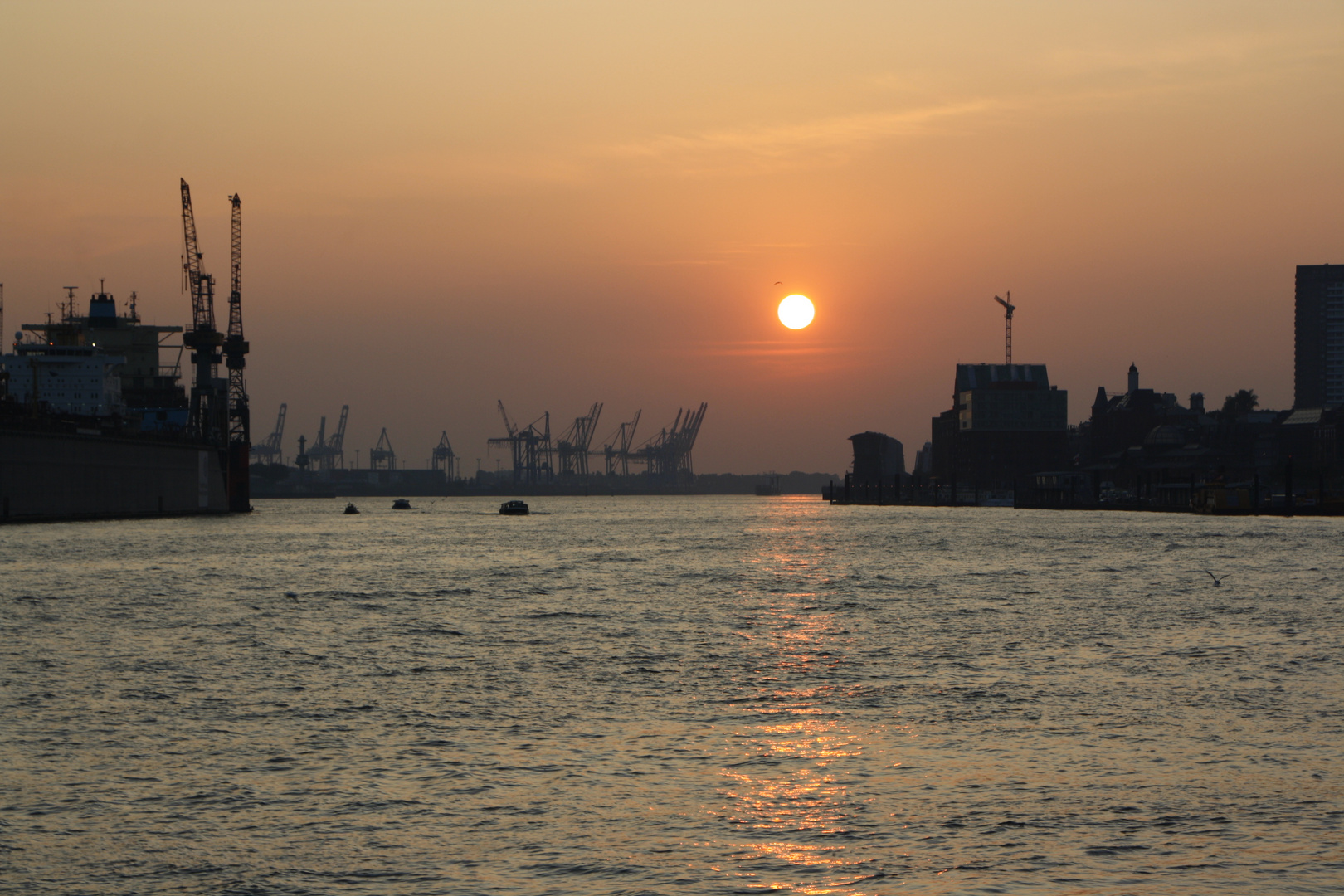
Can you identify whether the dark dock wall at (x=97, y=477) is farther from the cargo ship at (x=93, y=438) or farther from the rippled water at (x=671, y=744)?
the rippled water at (x=671, y=744)

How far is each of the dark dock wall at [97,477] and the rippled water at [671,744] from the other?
276 feet

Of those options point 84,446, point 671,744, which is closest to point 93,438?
point 84,446

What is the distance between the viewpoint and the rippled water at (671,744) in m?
15.9

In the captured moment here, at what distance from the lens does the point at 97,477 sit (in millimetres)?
146875

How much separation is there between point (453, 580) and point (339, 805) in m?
51.2

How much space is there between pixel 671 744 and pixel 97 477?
140 m

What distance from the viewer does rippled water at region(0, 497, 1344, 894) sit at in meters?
15.9

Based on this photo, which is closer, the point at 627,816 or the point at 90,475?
the point at 627,816

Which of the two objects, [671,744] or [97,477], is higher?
[97,477]

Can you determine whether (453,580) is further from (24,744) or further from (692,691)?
(24,744)

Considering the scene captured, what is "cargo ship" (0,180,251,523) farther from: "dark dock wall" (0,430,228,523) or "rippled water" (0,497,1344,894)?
"rippled water" (0,497,1344,894)

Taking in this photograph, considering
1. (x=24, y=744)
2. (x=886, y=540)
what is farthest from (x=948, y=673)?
(x=886, y=540)

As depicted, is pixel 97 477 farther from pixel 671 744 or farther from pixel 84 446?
pixel 671 744

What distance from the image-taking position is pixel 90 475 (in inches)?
5704
